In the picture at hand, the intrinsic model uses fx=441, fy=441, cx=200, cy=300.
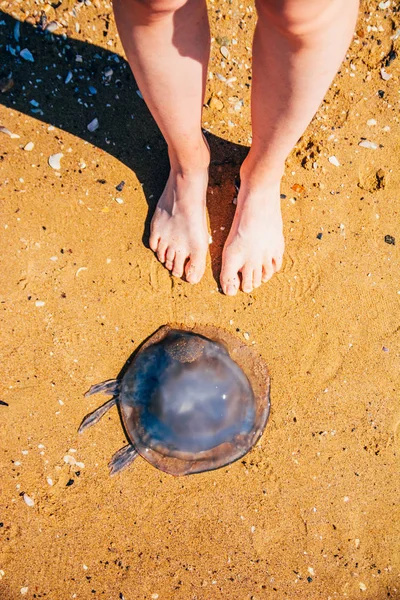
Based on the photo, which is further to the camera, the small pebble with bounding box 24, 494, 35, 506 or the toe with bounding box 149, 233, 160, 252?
the toe with bounding box 149, 233, 160, 252

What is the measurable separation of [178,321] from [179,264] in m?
0.33

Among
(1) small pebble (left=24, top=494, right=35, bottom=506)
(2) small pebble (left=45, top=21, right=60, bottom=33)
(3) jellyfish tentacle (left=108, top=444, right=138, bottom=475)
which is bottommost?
(1) small pebble (left=24, top=494, right=35, bottom=506)

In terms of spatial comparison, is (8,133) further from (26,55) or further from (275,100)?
(275,100)

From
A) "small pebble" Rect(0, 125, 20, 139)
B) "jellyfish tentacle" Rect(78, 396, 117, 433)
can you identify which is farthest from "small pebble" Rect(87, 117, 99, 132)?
"jellyfish tentacle" Rect(78, 396, 117, 433)

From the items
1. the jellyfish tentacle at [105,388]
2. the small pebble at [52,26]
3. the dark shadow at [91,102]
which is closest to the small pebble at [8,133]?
the dark shadow at [91,102]

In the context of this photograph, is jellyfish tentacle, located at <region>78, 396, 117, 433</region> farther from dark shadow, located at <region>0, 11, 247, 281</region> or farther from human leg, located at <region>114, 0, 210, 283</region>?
dark shadow, located at <region>0, 11, 247, 281</region>

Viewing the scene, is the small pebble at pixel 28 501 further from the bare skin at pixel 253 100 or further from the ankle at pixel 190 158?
the ankle at pixel 190 158

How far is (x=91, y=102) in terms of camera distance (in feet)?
8.71

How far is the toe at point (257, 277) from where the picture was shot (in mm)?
2519

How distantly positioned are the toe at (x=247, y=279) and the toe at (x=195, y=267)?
235 millimetres

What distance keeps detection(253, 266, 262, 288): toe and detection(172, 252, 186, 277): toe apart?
41cm

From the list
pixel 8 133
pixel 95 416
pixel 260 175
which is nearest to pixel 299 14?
pixel 260 175

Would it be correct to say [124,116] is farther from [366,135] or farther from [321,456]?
[321,456]

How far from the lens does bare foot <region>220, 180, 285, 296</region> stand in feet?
7.77
